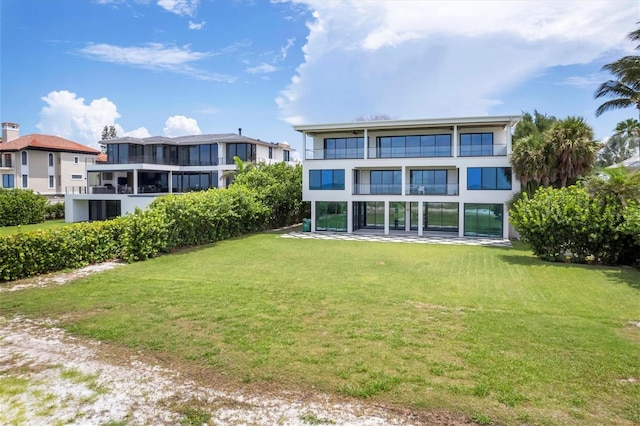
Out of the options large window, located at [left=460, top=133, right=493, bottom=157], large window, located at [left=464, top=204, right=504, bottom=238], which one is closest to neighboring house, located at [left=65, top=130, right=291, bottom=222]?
large window, located at [left=460, top=133, right=493, bottom=157]

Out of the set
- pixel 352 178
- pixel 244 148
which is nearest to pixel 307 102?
pixel 244 148

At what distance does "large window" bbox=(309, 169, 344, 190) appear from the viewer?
3216 cm

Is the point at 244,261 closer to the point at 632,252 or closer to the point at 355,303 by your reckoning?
the point at 355,303

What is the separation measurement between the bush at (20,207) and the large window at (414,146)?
33.2 m

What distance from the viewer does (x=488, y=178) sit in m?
28.7

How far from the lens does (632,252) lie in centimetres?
1742

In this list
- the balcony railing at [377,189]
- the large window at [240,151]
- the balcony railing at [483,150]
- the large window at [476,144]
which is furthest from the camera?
the large window at [240,151]

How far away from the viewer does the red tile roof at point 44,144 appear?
4903 cm

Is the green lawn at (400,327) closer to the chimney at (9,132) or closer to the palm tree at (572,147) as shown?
the palm tree at (572,147)

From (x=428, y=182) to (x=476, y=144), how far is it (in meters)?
4.28

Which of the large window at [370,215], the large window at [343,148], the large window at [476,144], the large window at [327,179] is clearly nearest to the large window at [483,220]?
the large window at [476,144]

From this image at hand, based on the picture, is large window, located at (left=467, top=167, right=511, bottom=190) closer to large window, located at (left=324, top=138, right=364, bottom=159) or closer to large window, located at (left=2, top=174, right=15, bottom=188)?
large window, located at (left=324, top=138, right=364, bottom=159)

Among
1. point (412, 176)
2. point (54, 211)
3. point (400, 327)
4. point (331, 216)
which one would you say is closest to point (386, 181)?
point (412, 176)

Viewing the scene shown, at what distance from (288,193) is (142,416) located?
94.4 ft
